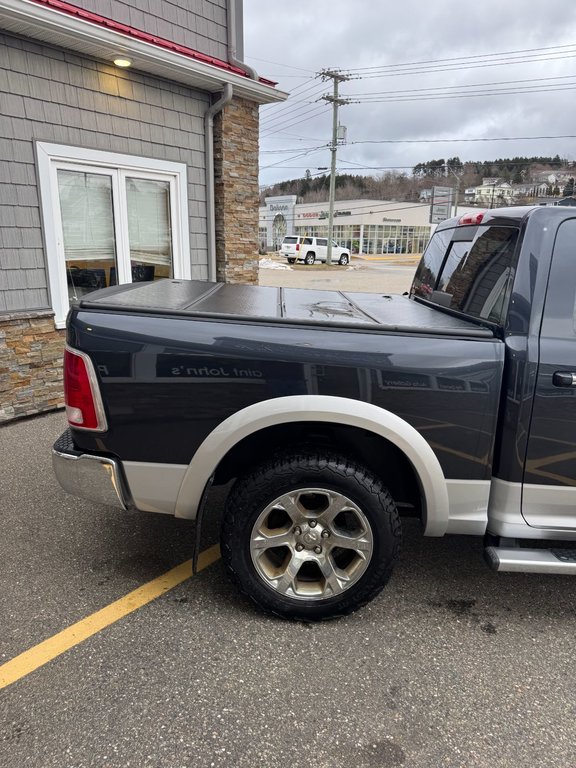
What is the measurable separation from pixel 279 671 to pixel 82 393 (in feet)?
4.84

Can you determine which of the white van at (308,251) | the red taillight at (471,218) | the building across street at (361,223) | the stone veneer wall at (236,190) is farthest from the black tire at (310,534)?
the building across street at (361,223)

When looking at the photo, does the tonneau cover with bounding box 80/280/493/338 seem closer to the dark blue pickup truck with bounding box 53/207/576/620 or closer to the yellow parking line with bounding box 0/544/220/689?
the dark blue pickup truck with bounding box 53/207/576/620

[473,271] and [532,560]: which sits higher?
[473,271]

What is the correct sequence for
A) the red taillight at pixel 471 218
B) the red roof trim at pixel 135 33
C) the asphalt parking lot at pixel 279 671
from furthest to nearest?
the red roof trim at pixel 135 33
the red taillight at pixel 471 218
the asphalt parking lot at pixel 279 671

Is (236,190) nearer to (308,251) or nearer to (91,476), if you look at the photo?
(91,476)

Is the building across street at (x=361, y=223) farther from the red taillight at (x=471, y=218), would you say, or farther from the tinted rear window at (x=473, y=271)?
the red taillight at (x=471, y=218)

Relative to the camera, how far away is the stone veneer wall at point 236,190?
23.5 feet

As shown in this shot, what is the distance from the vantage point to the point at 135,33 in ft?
18.4

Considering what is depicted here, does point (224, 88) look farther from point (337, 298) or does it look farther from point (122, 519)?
point (122, 519)

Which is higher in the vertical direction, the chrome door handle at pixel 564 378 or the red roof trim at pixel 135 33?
the red roof trim at pixel 135 33

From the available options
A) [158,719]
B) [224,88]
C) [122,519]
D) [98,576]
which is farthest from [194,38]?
[158,719]

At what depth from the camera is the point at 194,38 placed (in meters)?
6.76

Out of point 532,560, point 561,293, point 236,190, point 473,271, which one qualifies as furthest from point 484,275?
point 236,190

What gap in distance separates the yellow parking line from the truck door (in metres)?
1.80
